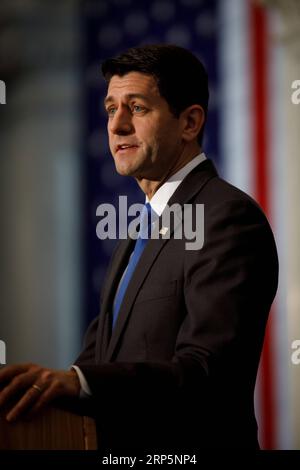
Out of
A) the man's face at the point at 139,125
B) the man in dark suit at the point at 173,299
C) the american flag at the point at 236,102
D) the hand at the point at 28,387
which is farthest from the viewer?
the american flag at the point at 236,102

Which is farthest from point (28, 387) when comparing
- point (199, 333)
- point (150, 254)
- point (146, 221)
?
point (146, 221)

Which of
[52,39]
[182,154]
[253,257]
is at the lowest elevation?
[253,257]

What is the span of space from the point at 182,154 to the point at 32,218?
3350 millimetres

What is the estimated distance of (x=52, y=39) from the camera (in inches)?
189

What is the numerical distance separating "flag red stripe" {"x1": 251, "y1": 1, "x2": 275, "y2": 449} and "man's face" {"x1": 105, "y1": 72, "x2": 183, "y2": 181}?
194 centimetres

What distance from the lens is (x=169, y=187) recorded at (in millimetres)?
1629

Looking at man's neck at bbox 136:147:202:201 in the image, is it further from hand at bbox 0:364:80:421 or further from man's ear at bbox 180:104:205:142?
hand at bbox 0:364:80:421

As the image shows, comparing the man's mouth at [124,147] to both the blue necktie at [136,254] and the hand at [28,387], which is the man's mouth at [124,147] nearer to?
the blue necktie at [136,254]

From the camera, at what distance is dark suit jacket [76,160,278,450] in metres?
1.27

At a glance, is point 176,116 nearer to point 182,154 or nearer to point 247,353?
point 182,154

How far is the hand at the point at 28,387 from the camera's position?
3.42 ft

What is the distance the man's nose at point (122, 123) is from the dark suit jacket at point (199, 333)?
0.59 feet

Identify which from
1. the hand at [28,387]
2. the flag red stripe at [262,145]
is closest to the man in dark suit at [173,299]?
the hand at [28,387]

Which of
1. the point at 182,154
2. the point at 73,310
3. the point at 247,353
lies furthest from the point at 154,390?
the point at 73,310
